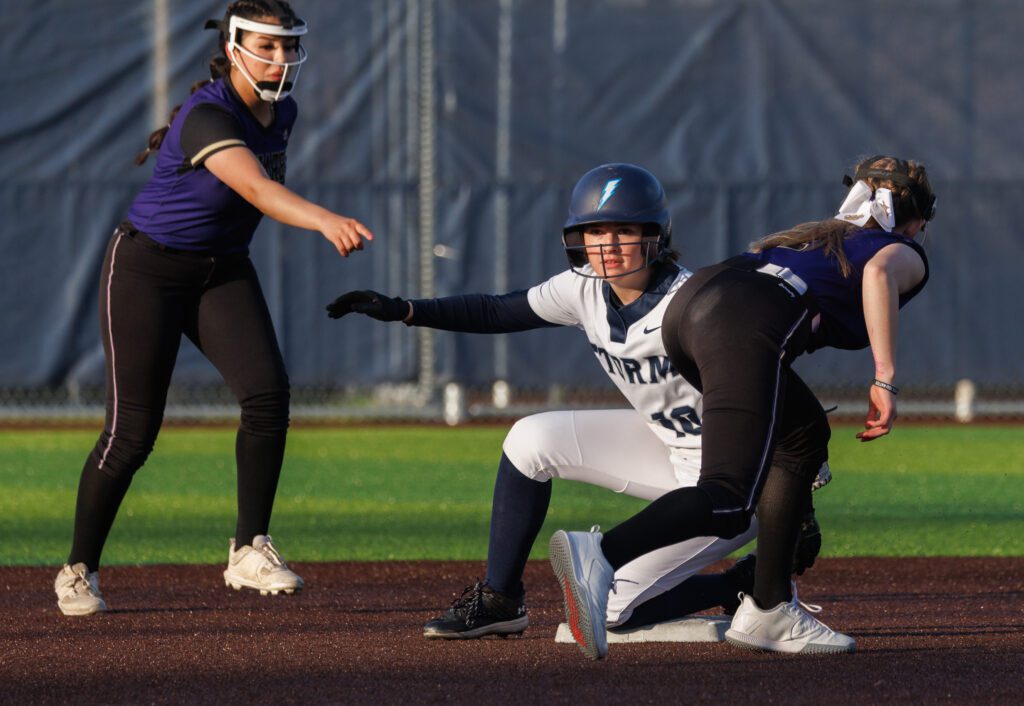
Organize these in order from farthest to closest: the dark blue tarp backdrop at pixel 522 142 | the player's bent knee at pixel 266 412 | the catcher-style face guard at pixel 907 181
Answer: the dark blue tarp backdrop at pixel 522 142
the player's bent knee at pixel 266 412
the catcher-style face guard at pixel 907 181

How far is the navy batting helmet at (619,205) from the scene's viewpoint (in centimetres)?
448

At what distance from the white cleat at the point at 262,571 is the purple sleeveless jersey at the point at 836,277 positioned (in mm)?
2047

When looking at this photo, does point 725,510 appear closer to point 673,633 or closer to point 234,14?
point 673,633

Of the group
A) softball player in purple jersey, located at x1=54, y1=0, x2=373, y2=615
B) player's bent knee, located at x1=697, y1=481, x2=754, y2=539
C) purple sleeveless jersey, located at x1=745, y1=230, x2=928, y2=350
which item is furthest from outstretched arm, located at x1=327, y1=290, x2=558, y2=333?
player's bent knee, located at x1=697, y1=481, x2=754, y2=539

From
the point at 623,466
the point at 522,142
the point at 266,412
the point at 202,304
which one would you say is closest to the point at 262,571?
the point at 266,412

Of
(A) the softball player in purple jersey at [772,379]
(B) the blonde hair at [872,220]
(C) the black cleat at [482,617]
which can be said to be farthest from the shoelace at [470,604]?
(B) the blonde hair at [872,220]

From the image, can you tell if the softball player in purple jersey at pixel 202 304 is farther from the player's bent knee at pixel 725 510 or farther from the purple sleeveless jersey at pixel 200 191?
the player's bent knee at pixel 725 510

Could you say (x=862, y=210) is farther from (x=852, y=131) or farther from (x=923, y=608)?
(x=852, y=131)

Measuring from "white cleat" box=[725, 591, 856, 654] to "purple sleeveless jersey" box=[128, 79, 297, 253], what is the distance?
223 centimetres

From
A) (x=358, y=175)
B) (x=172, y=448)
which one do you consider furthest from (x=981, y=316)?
(x=172, y=448)

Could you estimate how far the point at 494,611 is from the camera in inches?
185

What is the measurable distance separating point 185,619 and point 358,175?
9254 mm

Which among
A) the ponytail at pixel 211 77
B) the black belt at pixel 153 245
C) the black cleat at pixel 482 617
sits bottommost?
the black cleat at pixel 482 617

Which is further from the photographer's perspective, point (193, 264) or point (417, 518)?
point (417, 518)
